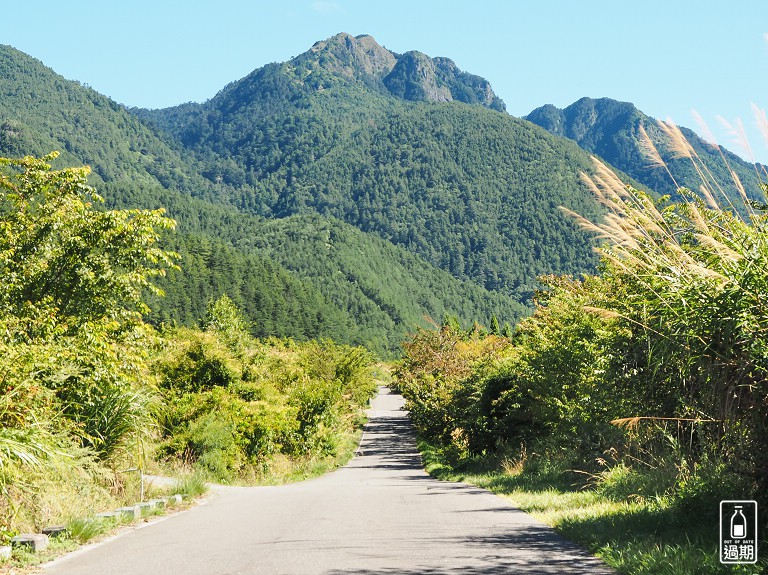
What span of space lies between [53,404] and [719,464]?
9655mm

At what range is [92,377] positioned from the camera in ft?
→ 44.8

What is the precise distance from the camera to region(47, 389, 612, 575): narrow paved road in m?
7.48

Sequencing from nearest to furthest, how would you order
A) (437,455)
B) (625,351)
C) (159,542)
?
(159,542) < (625,351) < (437,455)

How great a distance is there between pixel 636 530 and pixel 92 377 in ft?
31.3

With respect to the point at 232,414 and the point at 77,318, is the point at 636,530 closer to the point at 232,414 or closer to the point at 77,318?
the point at 77,318

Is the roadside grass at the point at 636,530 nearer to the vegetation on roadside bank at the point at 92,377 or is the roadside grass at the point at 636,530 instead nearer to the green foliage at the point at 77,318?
the vegetation on roadside bank at the point at 92,377

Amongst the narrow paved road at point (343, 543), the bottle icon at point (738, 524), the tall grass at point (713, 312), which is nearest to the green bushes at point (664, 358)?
the tall grass at point (713, 312)

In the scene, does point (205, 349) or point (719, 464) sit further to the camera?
point (205, 349)

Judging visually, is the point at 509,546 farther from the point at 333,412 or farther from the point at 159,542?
the point at 333,412

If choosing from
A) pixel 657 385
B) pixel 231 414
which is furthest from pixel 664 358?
pixel 231 414

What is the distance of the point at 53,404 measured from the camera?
12062mm

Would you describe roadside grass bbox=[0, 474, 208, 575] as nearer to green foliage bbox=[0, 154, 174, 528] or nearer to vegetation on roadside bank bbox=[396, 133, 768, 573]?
green foliage bbox=[0, 154, 174, 528]

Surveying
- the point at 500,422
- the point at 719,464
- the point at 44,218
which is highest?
the point at 44,218

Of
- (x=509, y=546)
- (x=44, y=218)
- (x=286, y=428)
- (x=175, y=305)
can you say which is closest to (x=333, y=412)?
(x=286, y=428)
